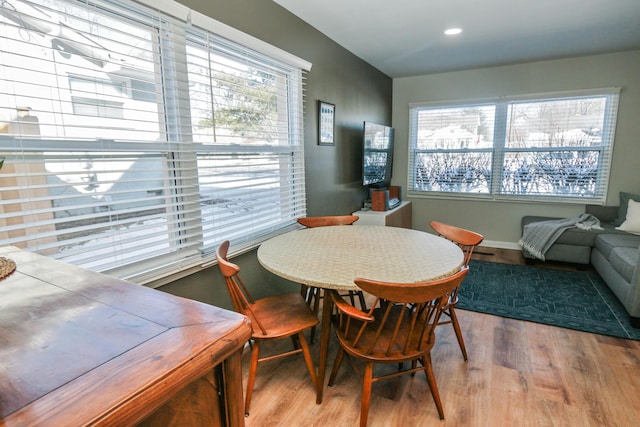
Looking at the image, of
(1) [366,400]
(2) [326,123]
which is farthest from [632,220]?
(1) [366,400]

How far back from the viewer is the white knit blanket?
383 cm

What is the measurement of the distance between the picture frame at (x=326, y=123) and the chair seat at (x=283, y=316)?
5.23ft

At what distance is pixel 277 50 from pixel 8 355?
239cm

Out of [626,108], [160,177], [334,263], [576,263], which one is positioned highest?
[626,108]

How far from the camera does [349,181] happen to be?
3850mm

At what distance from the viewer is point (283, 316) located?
6.31ft

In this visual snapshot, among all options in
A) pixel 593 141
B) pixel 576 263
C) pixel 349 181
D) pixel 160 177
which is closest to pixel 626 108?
pixel 593 141

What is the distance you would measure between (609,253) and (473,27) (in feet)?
7.89

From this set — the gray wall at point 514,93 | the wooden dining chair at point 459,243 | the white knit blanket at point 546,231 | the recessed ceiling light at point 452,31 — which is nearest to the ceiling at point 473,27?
the recessed ceiling light at point 452,31

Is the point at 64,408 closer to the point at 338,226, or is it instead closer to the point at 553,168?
the point at 338,226

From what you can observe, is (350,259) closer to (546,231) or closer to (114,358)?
(114,358)

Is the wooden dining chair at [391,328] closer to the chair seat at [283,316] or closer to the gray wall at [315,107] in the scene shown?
the chair seat at [283,316]

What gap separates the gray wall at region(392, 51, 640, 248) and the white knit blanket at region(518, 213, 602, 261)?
46 cm

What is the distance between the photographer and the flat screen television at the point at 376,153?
3773 millimetres
